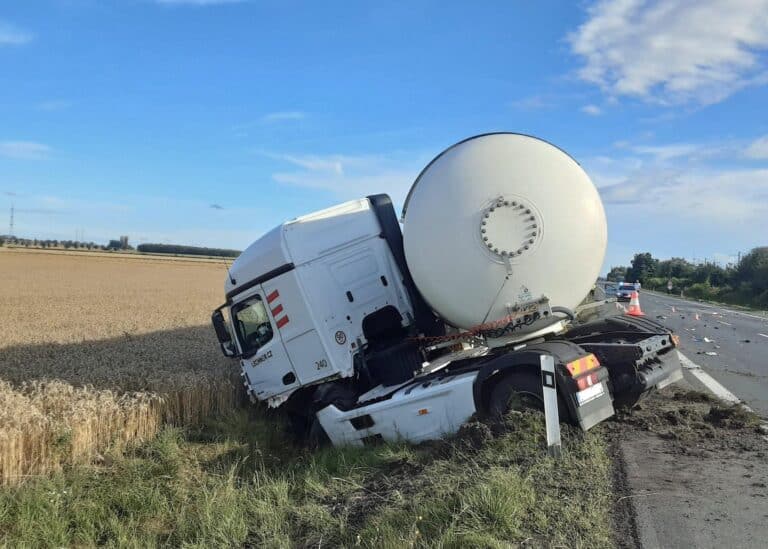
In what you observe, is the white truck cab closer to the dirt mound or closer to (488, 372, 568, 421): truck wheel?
(488, 372, 568, 421): truck wheel

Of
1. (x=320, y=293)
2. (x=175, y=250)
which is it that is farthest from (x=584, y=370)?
(x=175, y=250)

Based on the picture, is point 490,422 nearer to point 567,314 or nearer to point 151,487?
point 567,314

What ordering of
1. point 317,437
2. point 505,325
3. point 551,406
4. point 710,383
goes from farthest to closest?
1. point 710,383
2. point 317,437
3. point 505,325
4. point 551,406

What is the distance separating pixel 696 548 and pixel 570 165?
4.20m

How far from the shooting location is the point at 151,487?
6.08 meters

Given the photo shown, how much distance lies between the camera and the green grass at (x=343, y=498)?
3773 millimetres

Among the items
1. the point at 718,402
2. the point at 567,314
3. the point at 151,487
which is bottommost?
the point at 718,402

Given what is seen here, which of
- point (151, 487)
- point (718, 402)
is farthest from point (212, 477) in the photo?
point (718, 402)

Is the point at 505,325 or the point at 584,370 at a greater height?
the point at 505,325

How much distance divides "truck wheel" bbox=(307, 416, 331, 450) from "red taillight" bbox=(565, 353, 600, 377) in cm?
338

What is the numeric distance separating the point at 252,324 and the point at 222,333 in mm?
415

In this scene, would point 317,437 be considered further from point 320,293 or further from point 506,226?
point 506,226

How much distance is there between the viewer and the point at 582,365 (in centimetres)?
575

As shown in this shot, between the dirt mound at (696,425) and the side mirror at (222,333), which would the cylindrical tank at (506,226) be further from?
the side mirror at (222,333)
